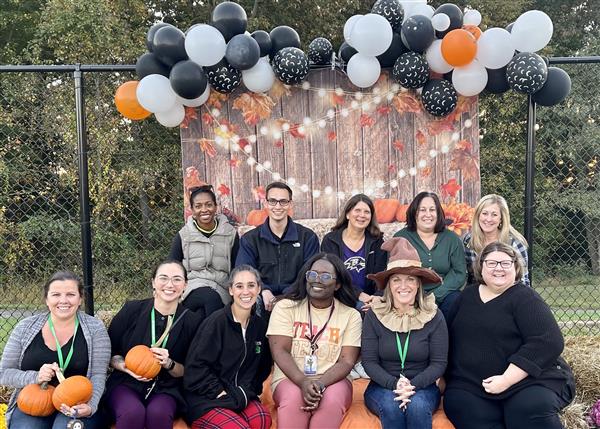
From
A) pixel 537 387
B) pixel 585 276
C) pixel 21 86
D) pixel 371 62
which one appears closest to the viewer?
pixel 537 387

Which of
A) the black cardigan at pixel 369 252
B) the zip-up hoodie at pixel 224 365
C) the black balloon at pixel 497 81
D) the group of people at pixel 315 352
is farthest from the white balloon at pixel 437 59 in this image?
the zip-up hoodie at pixel 224 365

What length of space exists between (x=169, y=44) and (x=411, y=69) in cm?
192

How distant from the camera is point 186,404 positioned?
3.56 meters

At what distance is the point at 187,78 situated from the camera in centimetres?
444

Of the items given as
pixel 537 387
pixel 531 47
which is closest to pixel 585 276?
pixel 531 47

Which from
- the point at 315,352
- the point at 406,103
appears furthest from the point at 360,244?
the point at 406,103

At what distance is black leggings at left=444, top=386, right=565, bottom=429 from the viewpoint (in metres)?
3.34

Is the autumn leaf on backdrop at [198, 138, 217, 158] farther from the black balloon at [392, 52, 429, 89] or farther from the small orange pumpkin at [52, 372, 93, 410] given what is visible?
the small orange pumpkin at [52, 372, 93, 410]

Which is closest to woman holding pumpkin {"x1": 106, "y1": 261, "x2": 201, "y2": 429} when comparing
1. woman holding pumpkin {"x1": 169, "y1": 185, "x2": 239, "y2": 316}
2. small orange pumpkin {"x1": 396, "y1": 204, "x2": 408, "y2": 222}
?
woman holding pumpkin {"x1": 169, "y1": 185, "x2": 239, "y2": 316}

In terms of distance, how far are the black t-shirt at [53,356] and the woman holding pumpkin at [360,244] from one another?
1.89 m

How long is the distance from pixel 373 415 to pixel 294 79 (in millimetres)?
2651

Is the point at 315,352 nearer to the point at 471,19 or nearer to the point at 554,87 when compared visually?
the point at 554,87

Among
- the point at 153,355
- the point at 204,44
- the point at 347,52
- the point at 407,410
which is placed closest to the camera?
the point at 407,410

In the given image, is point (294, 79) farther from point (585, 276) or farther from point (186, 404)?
point (585, 276)
